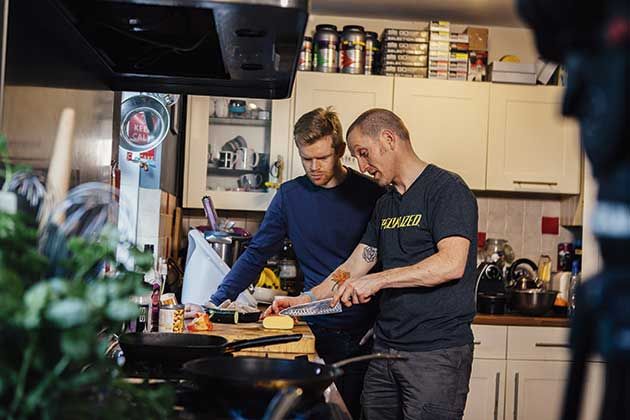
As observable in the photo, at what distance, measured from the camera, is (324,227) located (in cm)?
304

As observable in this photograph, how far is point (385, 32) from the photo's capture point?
13.8 feet

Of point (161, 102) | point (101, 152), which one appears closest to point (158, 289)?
point (101, 152)

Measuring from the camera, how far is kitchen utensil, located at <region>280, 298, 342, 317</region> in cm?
246

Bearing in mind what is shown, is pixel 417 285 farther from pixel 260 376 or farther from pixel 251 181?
pixel 251 181

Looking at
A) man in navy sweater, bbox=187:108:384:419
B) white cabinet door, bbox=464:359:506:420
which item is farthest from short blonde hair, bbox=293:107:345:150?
Answer: white cabinet door, bbox=464:359:506:420

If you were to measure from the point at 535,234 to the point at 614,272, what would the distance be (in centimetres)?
410

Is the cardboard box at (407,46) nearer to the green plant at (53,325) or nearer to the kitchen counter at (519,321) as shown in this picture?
the kitchen counter at (519,321)

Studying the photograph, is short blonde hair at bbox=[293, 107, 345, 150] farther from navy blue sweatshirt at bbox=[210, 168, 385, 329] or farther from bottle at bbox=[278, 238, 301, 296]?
bottle at bbox=[278, 238, 301, 296]

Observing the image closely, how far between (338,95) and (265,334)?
79.7 inches

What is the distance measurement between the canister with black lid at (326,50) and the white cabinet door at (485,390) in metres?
1.67

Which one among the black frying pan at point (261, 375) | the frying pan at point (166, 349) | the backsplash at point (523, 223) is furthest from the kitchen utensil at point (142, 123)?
the backsplash at point (523, 223)

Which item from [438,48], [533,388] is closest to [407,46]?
[438,48]

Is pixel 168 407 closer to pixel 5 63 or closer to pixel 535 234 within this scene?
pixel 5 63

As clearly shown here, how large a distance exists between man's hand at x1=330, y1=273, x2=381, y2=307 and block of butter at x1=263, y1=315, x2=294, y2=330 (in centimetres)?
25
